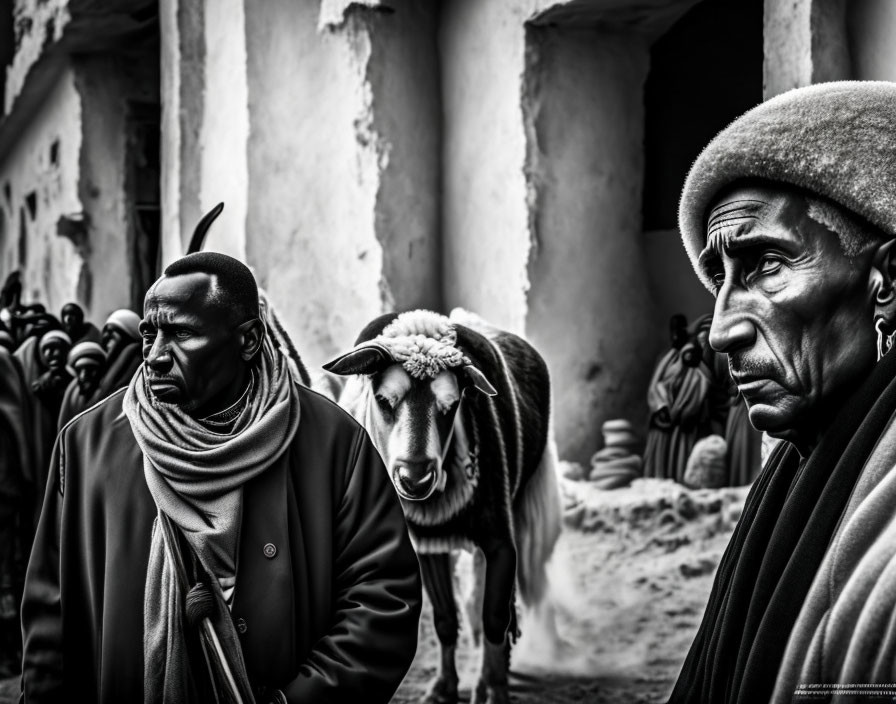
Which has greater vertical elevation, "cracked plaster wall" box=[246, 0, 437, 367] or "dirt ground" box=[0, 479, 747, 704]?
"cracked plaster wall" box=[246, 0, 437, 367]

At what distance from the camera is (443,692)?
16.2ft

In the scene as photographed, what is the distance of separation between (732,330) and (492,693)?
343cm

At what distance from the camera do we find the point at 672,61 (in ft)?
25.2

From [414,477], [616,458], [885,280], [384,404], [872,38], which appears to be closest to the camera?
[885,280]

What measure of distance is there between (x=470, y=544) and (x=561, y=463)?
7.28 ft

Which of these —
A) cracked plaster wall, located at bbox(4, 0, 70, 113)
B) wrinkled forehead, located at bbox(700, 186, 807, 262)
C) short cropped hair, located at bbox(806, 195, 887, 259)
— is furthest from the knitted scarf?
cracked plaster wall, located at bbox(4, 0, 70, 113)

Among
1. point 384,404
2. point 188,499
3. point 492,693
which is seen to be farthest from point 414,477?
point 188,499

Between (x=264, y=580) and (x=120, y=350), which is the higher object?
(x=120, y=350)

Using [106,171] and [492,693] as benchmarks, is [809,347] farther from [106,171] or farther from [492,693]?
[106,171]

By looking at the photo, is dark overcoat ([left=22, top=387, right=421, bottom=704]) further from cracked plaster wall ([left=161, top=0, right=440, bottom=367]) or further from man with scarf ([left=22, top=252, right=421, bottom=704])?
cracked plaster wall ([left=161, top=0, right=440, bottom=367])

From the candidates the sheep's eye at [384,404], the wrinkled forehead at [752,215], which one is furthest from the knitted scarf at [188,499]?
the sheep's eye at [384,404]

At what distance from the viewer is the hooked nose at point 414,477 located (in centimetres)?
401

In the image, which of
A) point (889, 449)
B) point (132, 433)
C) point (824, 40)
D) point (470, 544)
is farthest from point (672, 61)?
point (889, 449)

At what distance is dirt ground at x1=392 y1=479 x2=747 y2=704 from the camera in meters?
5.27
